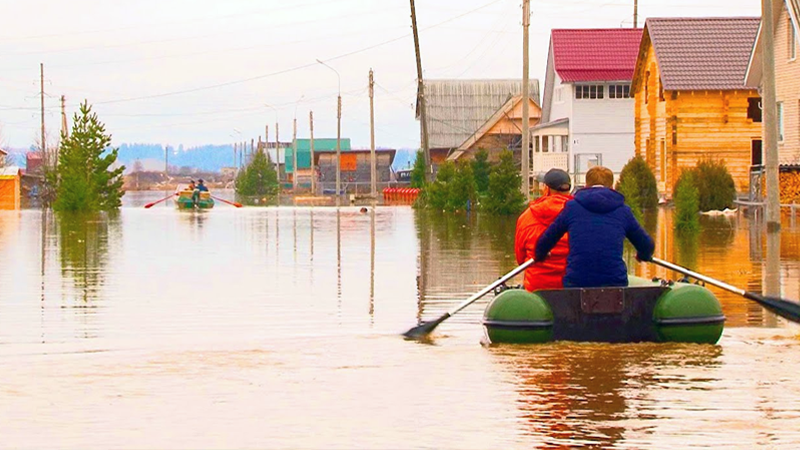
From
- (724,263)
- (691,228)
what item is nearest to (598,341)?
(724,263)

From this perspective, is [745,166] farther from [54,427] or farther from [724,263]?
[54,427]

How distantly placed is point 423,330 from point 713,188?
103ft

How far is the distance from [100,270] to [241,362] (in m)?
12.1

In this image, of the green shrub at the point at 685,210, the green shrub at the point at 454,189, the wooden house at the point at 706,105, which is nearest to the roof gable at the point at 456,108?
the wooden house at the point at 706,105

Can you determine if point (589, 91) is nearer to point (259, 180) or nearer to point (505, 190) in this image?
point (505, 190)

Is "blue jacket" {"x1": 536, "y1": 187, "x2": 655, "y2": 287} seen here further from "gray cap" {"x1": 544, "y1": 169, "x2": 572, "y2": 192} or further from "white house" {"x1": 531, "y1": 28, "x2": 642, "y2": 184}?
"white house" {"x1": 531, "y1": 28, "x2": 642, "y2": 184}

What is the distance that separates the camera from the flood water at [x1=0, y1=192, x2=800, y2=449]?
9250 mm

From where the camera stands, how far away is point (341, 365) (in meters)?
12.4

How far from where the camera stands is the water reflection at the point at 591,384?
30.3 feet

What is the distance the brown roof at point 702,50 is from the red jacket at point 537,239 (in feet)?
145

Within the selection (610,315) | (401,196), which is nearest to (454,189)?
(401,196)

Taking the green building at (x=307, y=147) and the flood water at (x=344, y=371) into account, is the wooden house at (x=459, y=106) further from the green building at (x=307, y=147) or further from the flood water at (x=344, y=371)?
the flood water at (x=344, y=371)

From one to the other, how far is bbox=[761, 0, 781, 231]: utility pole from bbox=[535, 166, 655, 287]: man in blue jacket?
20.1 metres

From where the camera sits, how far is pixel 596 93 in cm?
7262
